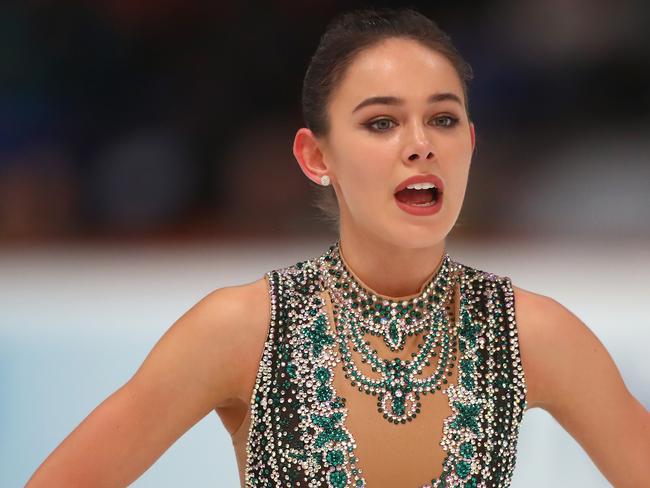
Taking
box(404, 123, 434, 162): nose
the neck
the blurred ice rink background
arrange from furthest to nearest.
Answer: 1. the blurred ice rink background
2. the neck
3. box(404, 123, 434, 162): nose

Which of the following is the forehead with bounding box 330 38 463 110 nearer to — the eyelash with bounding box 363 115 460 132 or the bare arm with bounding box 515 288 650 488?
the eyelash with bounding box 363 115 460 132

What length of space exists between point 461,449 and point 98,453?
0.60 metres

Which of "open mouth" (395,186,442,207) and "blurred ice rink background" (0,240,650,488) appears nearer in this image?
"open mouth" (395,186,442,207)

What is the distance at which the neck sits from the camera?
1.83 meters

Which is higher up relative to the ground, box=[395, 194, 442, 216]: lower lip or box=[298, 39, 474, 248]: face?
box=[298, 39, 474, 248]: face

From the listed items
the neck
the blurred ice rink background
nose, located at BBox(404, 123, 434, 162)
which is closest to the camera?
nose, located at BBox(404, 123, 434, 162)

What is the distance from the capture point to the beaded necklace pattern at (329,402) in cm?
179

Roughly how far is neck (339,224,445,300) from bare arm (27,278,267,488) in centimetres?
20

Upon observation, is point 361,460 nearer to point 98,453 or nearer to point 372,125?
point 98,453

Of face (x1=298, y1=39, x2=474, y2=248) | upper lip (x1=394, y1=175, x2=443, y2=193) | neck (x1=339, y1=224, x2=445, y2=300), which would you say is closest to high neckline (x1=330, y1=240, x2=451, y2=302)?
neck (x1=339, y1=224, x2=445, y2=300)

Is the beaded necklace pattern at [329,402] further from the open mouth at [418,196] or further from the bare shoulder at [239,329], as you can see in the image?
the open mouth at [418,196]

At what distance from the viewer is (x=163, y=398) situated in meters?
1.76

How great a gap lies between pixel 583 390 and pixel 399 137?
0.57 m

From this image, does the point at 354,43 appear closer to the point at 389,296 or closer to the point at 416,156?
the point at 416,156
